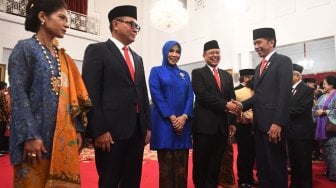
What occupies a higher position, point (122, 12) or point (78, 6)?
point (78, 6)

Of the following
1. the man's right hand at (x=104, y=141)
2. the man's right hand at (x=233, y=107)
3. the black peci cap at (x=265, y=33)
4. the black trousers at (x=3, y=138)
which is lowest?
the black trousers at (x=3, y=138)

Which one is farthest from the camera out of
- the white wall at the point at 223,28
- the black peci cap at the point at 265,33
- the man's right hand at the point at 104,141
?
the white wall at the point at 223,28

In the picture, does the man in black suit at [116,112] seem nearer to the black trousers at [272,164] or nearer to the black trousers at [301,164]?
the black trousers at [272,164]

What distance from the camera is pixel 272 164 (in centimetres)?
231

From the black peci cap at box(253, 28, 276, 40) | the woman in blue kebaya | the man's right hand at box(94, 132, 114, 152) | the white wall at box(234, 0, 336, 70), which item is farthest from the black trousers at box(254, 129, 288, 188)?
the white wall at box(234, 0, 336, 70)

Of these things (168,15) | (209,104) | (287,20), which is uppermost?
(168,15)

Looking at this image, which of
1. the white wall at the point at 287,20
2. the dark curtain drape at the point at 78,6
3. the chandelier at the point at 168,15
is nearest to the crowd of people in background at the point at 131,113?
the white wall at the point at 287,20

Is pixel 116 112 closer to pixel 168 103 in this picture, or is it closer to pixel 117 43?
pixel 117 43

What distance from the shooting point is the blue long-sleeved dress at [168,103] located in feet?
8.24

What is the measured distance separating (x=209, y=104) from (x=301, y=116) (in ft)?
4.00

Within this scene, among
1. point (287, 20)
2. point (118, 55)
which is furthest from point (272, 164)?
point (287, 20)

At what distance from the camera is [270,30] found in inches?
103

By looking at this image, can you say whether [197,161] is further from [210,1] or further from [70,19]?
[70,19]

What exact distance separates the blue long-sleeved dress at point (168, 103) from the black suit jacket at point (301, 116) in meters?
1.30
